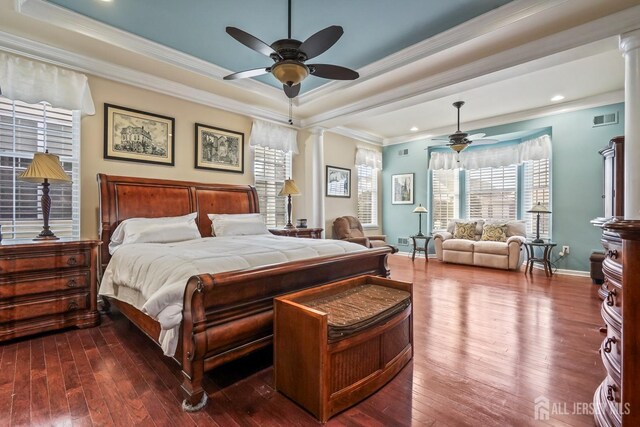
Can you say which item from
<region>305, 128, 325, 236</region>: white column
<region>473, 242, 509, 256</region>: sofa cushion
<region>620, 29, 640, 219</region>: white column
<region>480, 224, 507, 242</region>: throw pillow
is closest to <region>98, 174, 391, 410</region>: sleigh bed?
<region>620, 29, 640, 219</region>: white column

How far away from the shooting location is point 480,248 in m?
5.77

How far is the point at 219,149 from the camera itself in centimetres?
455

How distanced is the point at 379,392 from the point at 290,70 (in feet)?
7.81

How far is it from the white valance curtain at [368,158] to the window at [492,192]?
6.87 ft

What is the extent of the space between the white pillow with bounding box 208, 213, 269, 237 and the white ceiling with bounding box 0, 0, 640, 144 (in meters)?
1.83

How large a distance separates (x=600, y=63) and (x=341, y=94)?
331 cm

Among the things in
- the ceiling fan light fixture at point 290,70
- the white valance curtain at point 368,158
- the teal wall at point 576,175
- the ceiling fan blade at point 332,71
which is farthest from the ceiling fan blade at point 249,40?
the teal wall at point 576,175

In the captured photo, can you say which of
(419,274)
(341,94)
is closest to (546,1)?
(341,94)

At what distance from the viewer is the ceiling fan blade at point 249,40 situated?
7.12ft

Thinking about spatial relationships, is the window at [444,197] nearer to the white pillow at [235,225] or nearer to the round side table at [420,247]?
the round side table at [420,247]

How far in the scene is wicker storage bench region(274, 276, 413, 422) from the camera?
1536 mm

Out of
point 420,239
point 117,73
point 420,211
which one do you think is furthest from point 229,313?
point 420,239

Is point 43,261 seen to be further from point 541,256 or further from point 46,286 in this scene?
point 541,256

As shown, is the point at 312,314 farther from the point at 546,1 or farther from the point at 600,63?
the point at 600,63
